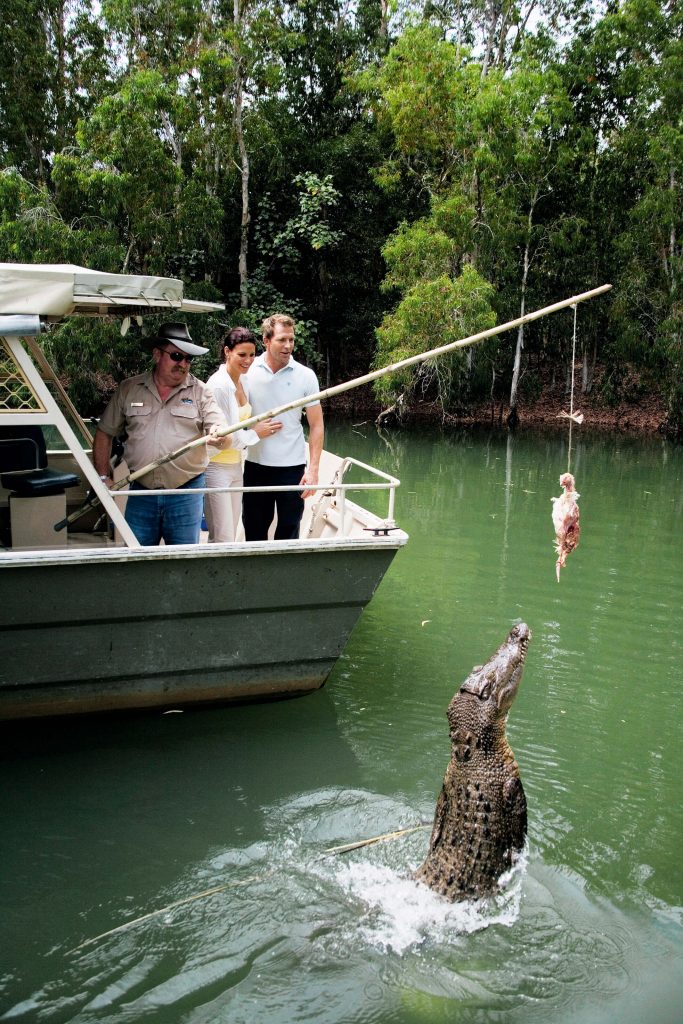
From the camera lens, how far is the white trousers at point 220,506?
→ 5730mm

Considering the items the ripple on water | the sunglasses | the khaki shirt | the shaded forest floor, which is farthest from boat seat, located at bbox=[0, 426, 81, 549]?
the shaded forest floor

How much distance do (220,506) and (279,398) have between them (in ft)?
2.58

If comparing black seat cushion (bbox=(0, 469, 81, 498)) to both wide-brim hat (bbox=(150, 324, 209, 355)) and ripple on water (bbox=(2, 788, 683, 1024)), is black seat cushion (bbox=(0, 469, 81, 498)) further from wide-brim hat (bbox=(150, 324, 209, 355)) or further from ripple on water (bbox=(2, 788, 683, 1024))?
ripple on water (bbox=(2, 788, 683, 1024))

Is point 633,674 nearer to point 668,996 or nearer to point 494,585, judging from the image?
point 494,585

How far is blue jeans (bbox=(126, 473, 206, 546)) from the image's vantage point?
5.26 meters

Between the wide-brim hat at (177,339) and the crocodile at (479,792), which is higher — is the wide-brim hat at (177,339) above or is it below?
above

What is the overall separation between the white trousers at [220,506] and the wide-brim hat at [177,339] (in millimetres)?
1028

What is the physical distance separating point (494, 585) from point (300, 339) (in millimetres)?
14225

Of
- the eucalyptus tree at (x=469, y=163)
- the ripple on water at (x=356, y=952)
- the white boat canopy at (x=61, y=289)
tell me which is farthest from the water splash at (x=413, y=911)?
the eucalyptus tree at (x=469, y=163)

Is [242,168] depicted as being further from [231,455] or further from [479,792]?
[479,792]

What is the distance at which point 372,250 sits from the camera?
24.9 m

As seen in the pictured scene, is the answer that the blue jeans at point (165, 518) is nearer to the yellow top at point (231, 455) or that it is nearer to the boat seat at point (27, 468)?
the boat seat at point (27, 468)

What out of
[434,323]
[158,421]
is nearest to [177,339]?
[158,421]

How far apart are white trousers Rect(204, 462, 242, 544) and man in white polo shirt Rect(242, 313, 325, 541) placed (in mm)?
105
